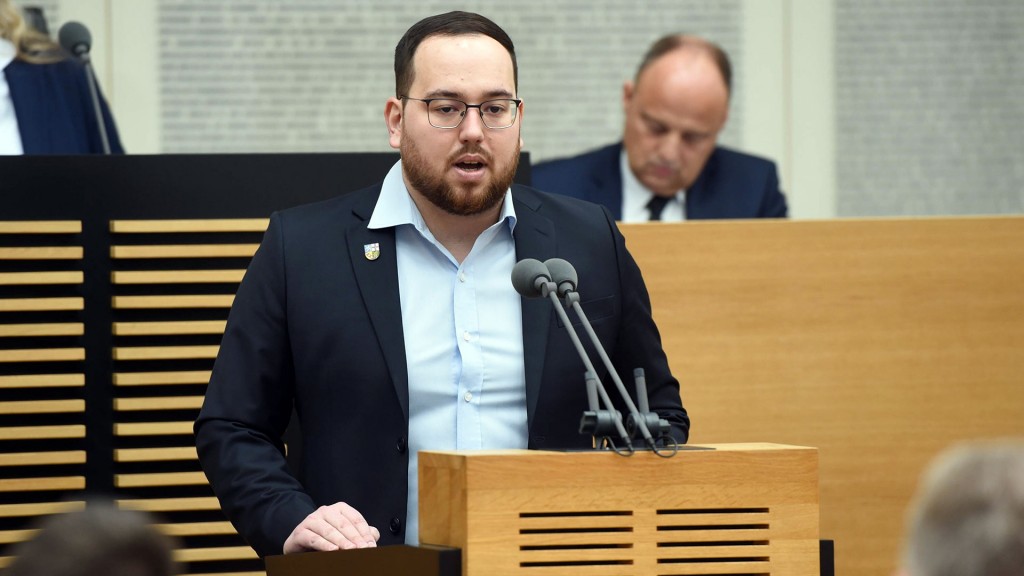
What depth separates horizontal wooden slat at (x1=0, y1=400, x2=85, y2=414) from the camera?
3752mm

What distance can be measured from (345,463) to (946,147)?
429 cm

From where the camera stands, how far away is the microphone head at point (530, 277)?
7.96ft

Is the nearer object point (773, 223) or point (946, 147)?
point (773, 223)

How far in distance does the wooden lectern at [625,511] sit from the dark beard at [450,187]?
0.73 meters

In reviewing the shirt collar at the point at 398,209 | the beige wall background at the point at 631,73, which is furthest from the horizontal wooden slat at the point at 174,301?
the beige wall background at the point at 631,73

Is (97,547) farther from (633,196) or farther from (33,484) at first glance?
(633,196)

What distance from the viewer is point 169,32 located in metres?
6.05

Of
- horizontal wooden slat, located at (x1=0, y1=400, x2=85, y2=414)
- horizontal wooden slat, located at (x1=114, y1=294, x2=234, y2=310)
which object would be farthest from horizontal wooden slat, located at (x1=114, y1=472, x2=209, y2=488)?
horizontal wooden slat, located at (x1=114, y1=294, x2=234, y2=310)

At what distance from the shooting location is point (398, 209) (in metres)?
2.96

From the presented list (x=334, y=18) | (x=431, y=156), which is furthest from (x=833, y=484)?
(x=334, y=18)

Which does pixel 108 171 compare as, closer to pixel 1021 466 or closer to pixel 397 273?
pixel 397 273

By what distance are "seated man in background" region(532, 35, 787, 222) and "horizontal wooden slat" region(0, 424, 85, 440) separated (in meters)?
1.74

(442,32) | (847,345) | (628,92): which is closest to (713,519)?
(442,32)

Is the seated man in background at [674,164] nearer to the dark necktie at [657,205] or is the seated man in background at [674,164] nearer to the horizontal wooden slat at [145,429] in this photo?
the dark necktie at [657,205]
